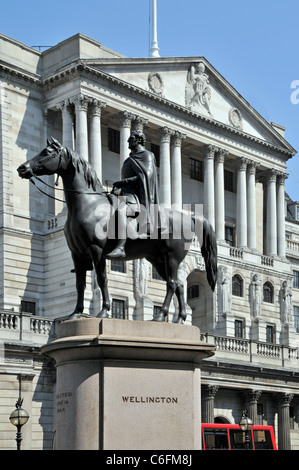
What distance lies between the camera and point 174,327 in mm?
17812

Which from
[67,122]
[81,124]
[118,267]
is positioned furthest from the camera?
[118,267]

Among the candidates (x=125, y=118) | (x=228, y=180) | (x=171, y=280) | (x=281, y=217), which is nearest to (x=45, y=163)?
(x=171, y=280)

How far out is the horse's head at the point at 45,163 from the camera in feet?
61.1

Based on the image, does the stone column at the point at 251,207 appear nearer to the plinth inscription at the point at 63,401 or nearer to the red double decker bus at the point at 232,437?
the red double decker bus at the point at 232,437

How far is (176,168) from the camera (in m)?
66.8

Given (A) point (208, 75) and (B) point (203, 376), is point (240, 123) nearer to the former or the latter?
(A) point (208, 75)

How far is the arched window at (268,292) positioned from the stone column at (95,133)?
62.8ft

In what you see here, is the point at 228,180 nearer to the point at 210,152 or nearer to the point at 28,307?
the point at 210,152

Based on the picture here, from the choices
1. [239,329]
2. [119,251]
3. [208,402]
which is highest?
[239,329]

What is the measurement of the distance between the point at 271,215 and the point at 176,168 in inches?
493

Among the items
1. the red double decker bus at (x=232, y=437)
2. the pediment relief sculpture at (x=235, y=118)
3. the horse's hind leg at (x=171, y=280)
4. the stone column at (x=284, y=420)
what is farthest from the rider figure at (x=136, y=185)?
the pediment relief sculpture at (x=235, y=118)

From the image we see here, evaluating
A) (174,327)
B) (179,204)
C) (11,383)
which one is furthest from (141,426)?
(179,204)

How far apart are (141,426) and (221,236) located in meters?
52.6

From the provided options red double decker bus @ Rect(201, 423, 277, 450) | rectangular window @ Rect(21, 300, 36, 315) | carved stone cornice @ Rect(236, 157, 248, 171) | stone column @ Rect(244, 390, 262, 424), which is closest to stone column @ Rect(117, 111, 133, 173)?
rectangular window @ Rect(21, 300, 36, 315)
